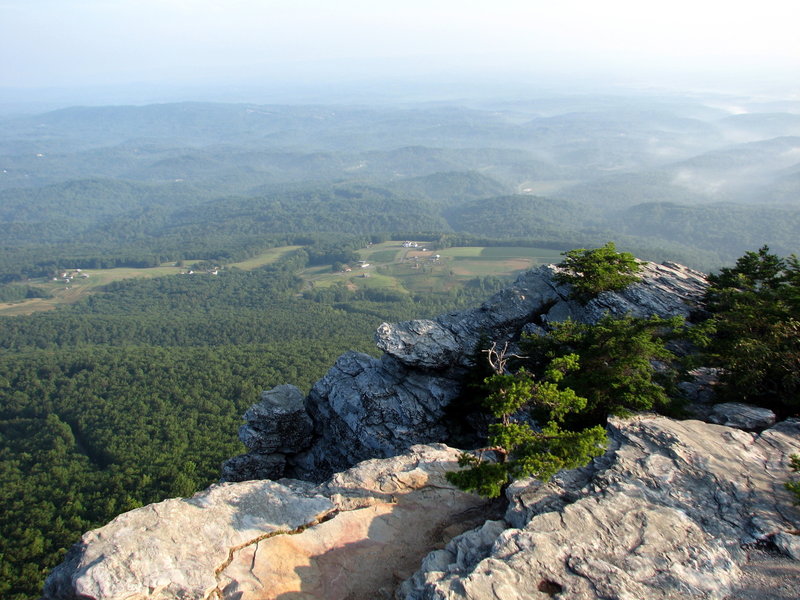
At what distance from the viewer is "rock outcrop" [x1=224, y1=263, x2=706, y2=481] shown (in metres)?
28.5

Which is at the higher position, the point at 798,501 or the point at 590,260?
the point at 590,260

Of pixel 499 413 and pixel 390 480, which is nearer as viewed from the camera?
pixel 499 413

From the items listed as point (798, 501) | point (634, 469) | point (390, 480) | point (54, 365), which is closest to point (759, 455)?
point (798, 501)

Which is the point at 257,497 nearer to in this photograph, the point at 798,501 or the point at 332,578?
the point at 332,578

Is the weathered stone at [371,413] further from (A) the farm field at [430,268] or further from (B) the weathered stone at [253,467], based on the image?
(A) the farm field at [430,268]

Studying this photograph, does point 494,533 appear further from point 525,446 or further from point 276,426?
point 276,426

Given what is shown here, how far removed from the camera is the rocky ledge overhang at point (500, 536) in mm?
12492

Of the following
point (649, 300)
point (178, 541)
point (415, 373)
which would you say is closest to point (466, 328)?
point (415, 373)

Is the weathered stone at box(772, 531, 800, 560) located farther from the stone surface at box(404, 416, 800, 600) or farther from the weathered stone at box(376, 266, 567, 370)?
the weathered stone at box(376, 266, 567, 370)

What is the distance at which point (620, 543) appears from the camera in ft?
44.2

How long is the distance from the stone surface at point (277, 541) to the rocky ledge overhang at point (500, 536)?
5 cm

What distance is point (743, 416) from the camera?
19281mm

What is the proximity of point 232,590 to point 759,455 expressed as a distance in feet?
62.7

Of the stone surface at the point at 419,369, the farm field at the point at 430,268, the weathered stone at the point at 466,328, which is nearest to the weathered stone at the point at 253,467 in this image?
the stone surface at the point at 419,369
